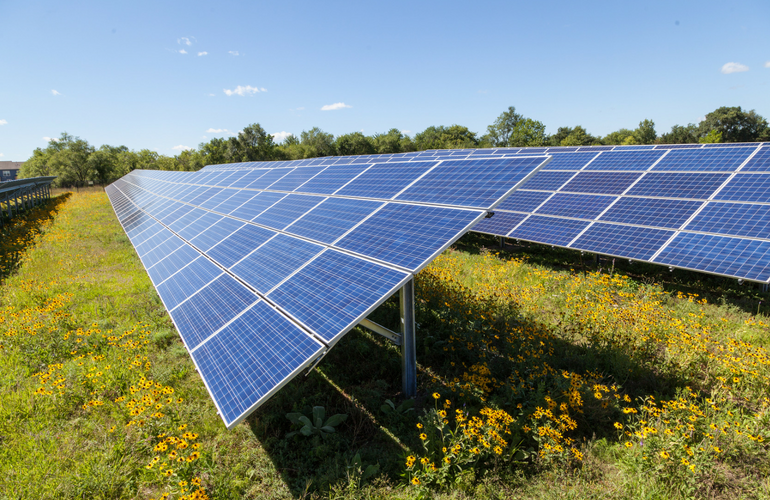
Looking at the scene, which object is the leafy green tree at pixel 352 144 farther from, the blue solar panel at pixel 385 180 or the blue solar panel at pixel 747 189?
the blue solar panel at pixel 747 189

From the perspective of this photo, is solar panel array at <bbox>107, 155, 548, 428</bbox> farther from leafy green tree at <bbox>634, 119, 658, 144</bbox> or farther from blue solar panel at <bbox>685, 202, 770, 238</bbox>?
leafy green tree at <bbox>634, 119, 658, 144</bbox>

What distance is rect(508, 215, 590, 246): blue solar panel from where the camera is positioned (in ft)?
38.5

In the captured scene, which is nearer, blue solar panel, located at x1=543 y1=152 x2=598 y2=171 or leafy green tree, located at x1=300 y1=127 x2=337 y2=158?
blue solar panel, located at x1=543 y1=152 x2=598 y2=171

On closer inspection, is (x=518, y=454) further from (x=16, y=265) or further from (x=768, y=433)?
(x=16, y=265)

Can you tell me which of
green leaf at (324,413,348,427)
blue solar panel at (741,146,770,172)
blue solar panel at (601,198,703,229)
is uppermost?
blue solar panel at (741,146,770,172)

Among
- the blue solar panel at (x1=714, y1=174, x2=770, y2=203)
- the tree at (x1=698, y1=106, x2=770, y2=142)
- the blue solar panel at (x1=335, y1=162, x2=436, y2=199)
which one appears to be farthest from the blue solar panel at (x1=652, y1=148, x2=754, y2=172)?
the tree at (x1=698, y1=106, x2=770, y2=142)

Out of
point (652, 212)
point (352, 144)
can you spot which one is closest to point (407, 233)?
point (652, 212)

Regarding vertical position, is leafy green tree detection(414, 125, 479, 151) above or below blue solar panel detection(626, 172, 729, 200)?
above

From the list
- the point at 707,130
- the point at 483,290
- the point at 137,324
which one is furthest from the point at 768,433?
the point at 707,130

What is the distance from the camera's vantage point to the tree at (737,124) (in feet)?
251

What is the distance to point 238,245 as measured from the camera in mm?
8203

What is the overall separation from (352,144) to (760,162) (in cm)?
7895

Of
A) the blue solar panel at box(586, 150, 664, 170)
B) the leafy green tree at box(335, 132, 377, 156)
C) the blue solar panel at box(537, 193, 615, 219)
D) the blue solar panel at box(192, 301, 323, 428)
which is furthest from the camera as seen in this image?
the leafy green tree at box(335, 132, 377, 156)

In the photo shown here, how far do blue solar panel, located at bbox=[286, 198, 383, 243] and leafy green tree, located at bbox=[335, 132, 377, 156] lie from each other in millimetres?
79245
